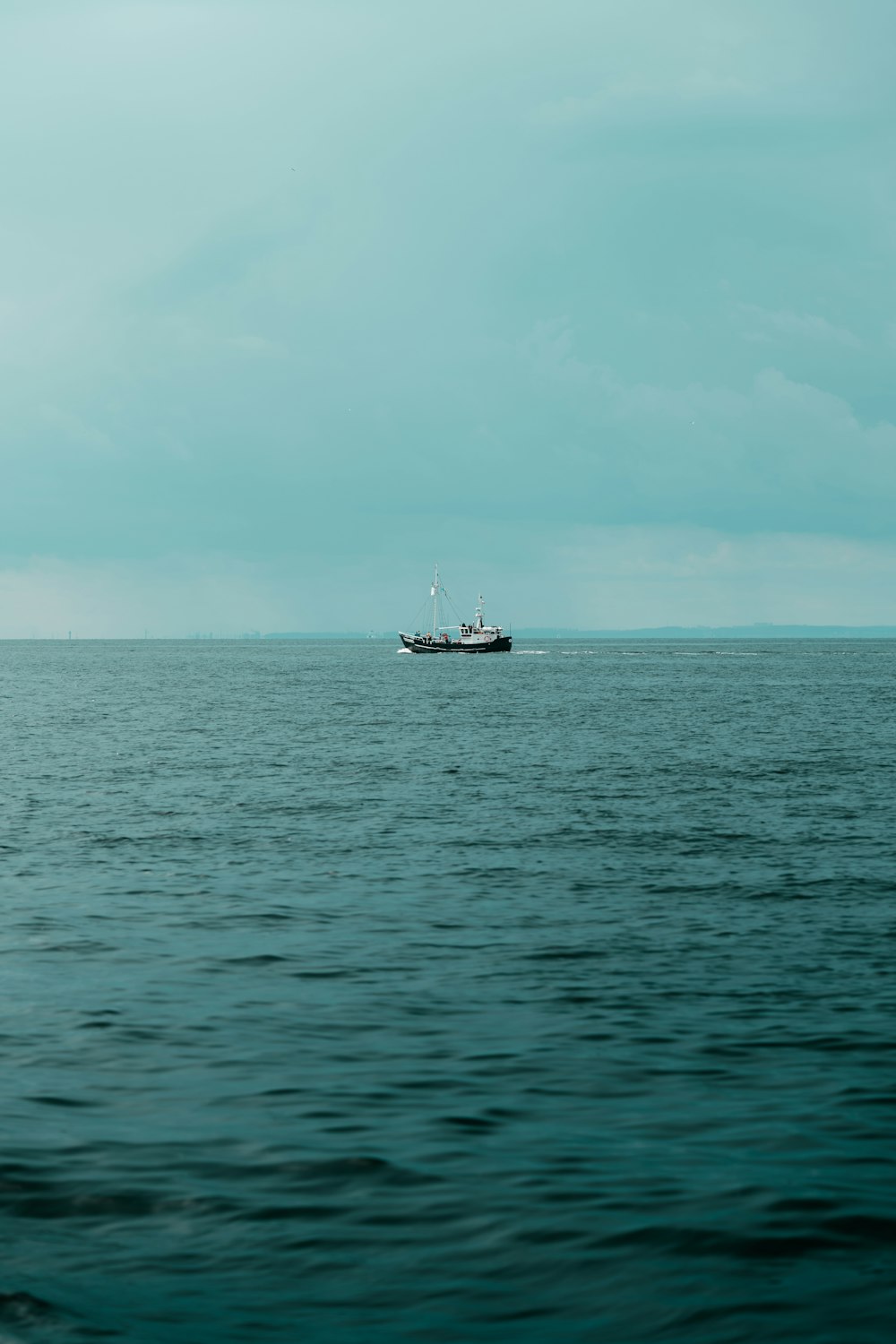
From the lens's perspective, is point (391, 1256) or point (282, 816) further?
point (282, 816)

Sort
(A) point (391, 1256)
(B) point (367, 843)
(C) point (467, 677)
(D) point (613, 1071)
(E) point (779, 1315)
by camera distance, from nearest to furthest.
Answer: (E) point (779, 1315) → (A) point (391, 1256) → (D) point (613, 1071) → (B) point (367, 843) → (C) point (467, 677)

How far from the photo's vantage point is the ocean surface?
991 centimetres

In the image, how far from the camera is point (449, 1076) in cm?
1475

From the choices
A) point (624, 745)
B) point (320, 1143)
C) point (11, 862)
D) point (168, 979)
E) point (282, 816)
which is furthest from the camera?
point (624, 745)

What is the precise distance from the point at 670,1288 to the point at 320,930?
42.8 ft

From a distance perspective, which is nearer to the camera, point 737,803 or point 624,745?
point 737,803

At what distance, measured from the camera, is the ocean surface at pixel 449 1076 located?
32.5ft

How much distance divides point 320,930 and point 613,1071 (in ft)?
28.3

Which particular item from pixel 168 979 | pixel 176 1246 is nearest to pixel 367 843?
pixel 168 979

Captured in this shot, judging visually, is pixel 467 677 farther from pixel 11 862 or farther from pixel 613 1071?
pixel 613 1071

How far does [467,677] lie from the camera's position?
6786 inches

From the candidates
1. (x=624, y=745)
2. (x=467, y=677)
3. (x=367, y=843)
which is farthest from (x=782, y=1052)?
(x=467, y=677)

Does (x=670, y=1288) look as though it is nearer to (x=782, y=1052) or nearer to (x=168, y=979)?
(x=782, y=1052)

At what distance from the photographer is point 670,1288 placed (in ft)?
32.7
